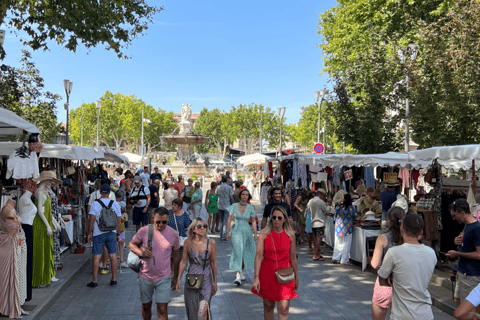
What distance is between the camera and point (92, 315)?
625cm

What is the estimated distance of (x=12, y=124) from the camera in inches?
222

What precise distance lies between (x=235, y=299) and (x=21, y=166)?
3774mm

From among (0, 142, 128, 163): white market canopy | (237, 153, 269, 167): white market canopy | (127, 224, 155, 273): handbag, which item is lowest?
(127, 224, 155, 273): handbag

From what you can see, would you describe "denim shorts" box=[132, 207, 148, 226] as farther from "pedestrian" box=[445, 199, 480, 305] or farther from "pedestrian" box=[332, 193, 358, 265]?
"pedestrian" box=[445, 199, 480, 305]

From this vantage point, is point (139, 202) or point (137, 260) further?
point (139, 202)

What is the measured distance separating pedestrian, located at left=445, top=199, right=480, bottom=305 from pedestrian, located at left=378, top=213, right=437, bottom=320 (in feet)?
5.50

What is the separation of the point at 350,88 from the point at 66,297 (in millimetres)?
16828

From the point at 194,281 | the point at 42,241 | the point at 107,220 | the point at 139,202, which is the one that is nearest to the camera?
the point at 194,281

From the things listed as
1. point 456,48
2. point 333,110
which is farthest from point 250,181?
point 456,48

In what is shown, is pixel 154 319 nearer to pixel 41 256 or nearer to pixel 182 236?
pixel 182 236

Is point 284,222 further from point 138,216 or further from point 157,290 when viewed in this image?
point 138,216

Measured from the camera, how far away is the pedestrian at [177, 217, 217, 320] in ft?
15.3

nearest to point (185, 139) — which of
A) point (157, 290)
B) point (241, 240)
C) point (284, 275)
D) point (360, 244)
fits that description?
point (360, 244)

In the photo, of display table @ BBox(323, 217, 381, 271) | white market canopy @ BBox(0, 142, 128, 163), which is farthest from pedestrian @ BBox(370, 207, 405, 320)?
white market canopy @ BBox(0, 142, 128, 163)
